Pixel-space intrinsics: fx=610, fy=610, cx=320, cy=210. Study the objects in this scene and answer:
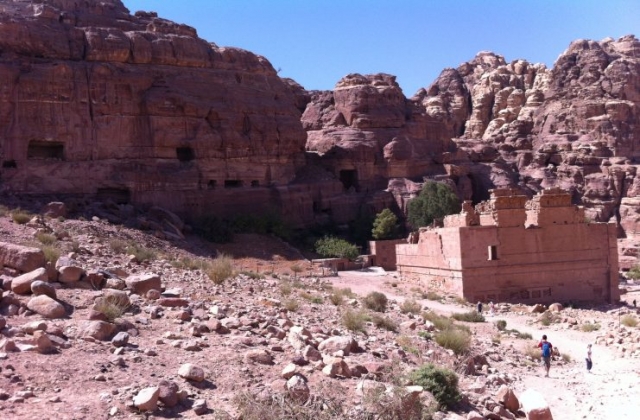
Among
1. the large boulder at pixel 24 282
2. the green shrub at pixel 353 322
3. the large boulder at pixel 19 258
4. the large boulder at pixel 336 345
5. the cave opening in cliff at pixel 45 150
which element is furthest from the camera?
the cave opening in cliff at pixel 45 150

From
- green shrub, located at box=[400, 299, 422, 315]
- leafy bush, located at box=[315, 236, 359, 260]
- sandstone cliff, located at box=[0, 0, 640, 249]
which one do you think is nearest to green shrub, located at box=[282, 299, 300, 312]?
green shrub, located at box=[400, 299, 422, 315]

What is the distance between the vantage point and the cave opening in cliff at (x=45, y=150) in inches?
1320

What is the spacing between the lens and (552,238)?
2444cm

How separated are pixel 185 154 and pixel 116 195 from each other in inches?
205

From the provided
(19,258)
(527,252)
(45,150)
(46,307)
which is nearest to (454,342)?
(46,307)

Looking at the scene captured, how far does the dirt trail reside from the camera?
11109 mm

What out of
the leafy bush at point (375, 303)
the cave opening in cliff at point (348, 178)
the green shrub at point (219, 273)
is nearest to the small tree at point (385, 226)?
the cave opening in cliff at point (348, 178)

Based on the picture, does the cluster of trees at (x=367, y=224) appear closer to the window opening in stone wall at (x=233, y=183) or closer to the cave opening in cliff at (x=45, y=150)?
the window opening in stone wall at (x=233, y=183)

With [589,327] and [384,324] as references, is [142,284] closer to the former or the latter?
[384,324]

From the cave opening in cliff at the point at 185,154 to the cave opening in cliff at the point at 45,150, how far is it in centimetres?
664

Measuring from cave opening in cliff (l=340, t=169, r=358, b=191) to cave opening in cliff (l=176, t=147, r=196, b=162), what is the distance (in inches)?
541

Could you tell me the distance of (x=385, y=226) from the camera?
131ft

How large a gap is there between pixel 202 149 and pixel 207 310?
27.0m

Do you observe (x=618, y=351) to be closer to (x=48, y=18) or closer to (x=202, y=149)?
(x=202, y=149)
